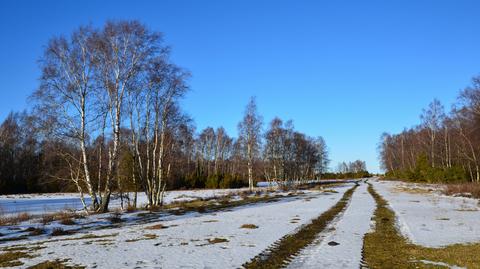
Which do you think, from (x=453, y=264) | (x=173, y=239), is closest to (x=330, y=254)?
(x=453, y=264)

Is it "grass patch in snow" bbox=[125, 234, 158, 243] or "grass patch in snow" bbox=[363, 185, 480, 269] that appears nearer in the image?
"grass patch in snow" bbox=[363, 185, 480, 269]

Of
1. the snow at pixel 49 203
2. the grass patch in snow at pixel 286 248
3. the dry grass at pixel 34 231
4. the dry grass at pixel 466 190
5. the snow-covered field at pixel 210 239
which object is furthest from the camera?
the dry grass at pixel 466 190

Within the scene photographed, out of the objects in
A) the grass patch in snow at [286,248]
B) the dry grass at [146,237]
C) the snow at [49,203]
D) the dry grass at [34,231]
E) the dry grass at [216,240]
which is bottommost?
the snow at [49,203]

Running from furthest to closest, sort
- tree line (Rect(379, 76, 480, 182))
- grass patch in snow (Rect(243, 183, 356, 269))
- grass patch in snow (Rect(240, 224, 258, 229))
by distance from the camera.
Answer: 1. tree line (Rect(379, 76, 480, 182))
2. grass patch in snow (Rect(240, 224, 258, 229))
3. grass patch in snow (Rect(243, 183, 356, 269))

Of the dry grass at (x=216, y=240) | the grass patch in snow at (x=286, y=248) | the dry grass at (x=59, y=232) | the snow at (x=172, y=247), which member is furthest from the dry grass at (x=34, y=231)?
the grass patch in snow at (x=286, y=248)

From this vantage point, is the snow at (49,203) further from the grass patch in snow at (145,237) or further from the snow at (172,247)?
the grass patch in snow at (145,237)

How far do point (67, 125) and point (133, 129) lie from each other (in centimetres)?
667

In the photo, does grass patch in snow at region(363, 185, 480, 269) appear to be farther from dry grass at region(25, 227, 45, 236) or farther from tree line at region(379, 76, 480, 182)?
tree line at region(379, 76, 480, 182)

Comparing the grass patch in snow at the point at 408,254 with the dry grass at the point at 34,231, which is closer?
the grass patch in snow at the point at 408,254

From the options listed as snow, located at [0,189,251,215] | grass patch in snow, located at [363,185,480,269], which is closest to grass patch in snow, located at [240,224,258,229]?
grass patch in snow, located at [363,185,480,269]

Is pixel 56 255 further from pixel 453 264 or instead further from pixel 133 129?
pixel 133 129

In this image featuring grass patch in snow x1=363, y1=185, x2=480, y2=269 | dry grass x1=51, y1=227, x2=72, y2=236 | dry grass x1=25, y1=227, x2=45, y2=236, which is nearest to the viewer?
grass patch in snow x1=363, y1=185, x2=480, y2=269

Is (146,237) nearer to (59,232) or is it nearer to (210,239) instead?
(210,239)

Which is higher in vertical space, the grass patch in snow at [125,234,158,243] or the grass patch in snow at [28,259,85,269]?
the grass patch in snow at [28,259,85,269]
